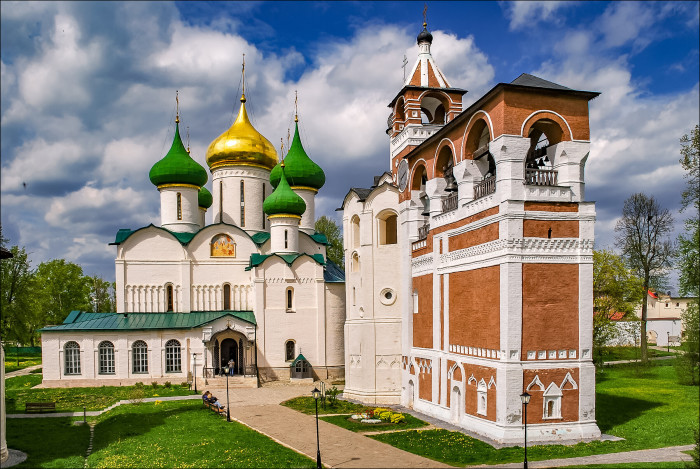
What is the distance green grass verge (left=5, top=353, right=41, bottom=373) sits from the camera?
37.6 metres

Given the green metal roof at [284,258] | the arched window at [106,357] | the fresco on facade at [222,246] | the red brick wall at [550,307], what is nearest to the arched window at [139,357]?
the arched window at [106,357]

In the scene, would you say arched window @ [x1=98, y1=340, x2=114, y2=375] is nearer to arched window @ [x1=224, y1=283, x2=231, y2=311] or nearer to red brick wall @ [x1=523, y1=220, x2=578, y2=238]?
arched window @ [x1=224, y1=283, x2=231, y2=311]

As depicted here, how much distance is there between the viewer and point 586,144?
17.0 meters

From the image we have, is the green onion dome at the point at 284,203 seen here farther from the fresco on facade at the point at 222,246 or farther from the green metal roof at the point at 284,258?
the fresco on facade at the point at 222,246

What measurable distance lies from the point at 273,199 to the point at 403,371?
11.9 metres

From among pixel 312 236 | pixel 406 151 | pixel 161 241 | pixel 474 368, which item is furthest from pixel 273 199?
pixel 474 368

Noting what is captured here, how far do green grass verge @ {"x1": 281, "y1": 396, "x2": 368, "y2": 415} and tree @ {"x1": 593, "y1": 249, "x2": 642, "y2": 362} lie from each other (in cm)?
1371

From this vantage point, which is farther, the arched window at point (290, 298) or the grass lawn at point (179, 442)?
the arched window at point (290, 298)

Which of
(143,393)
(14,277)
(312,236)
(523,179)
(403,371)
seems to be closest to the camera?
(523,179)

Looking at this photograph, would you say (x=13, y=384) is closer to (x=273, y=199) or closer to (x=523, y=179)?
(x=273, y=199)

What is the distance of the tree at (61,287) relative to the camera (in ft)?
148

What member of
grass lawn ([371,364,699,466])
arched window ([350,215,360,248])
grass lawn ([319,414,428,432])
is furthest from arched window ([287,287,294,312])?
grass lawn ([371,364,699,466])

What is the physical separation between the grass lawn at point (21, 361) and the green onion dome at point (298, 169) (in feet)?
65.6

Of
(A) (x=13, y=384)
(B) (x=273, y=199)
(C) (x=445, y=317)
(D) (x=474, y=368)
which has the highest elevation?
(B) (x=273, y=199)
